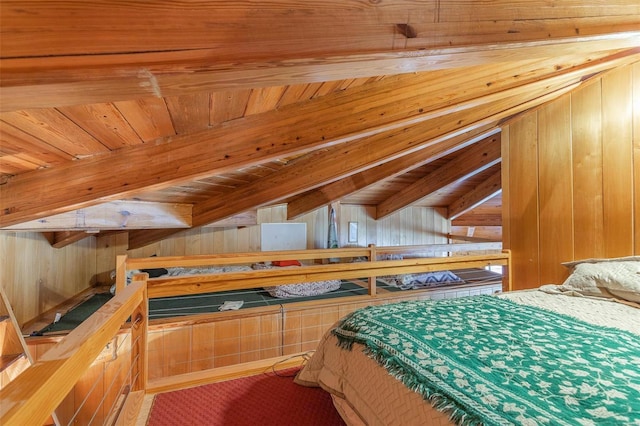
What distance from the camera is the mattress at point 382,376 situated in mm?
837

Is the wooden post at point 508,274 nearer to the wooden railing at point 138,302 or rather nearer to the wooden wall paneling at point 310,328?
the wooden railing at point 138,302

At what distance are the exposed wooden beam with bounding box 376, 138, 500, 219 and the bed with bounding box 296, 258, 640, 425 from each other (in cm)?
220

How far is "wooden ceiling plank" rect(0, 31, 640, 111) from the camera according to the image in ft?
1.76

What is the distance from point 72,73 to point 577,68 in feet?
8.20

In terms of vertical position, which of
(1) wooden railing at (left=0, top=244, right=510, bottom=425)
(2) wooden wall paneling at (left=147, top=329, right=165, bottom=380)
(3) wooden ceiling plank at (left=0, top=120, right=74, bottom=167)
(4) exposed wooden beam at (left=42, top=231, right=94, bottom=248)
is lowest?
(2) wooden wall paneling at (left=147, top=329, right=165, bottom=380)

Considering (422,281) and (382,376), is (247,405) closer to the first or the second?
(382,376)

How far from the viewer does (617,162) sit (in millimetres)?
1902

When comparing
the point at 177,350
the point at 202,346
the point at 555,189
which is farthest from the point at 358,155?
the point at 177,350

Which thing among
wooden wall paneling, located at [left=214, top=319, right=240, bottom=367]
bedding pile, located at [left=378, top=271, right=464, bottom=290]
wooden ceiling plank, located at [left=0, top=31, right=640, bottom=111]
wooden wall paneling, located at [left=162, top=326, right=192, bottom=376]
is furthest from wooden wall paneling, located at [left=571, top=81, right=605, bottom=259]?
wooden wall paneling, located at [left=162, top=326, right=192, bottom=376]

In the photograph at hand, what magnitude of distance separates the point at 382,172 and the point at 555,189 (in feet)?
4.93

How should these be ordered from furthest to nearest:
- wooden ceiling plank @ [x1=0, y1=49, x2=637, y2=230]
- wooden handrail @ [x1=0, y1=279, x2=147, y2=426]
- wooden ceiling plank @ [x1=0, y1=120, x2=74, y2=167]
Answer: wooden ceiling plank @ [x1=0, y1=49, x2=637, y2=230]
wooden ceiling plank @ [x1=0, y1=120, x2=74, y2=167]
wooden handrail @ [x1=0, y1=279, x2=147, y2=426]

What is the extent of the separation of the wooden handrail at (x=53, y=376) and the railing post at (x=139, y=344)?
0.66 meters

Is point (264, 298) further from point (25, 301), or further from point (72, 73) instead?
point (72, 73)

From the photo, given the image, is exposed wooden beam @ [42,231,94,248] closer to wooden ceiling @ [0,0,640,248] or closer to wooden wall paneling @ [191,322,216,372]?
wooden ceiling @ [0,0,640,248]
